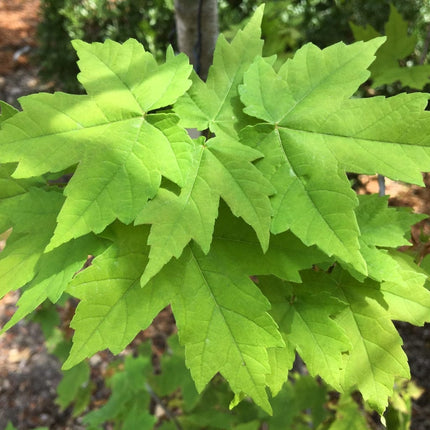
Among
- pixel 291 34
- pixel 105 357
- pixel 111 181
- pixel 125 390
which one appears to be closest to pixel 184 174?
pixel 111 181

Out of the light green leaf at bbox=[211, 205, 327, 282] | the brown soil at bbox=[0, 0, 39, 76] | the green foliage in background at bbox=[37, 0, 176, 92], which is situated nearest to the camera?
the light green leaf at bbox=[211, 205, 327, 282]

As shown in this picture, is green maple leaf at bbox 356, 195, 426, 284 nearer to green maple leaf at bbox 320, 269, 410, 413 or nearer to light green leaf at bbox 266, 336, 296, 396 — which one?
green maple leaf at bbox 320, 269, 410, 413

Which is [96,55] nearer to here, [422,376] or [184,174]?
[184,174]

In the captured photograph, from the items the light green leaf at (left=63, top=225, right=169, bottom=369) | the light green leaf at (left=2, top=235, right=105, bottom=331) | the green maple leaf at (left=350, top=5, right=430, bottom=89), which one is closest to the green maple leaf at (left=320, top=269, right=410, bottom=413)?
the light green leaf at (left=63, top=225, right=169, bottom=369)

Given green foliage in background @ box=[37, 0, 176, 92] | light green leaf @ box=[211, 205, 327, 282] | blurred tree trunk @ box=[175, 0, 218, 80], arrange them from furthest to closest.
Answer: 1. green foliage in background @ box=[37, 0, 176, 92]
2. blurred tree trunk @ box=[175, 0, 218, 80]
3. light green leaf @ box=[211, 205, 327, 282]

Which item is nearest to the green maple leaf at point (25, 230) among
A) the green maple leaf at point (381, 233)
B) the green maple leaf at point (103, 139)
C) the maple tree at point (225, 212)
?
the maple tree at point (225, 212)

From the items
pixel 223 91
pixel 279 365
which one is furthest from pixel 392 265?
pixel 223 91

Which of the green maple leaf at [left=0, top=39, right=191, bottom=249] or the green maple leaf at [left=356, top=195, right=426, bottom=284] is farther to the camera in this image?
the green maple leaf at [left=356, top=195, right=426, bottom=284]
